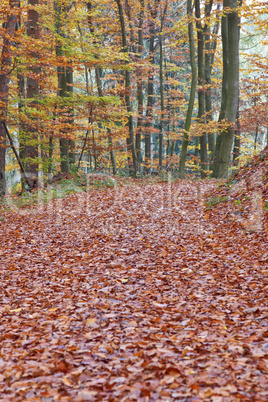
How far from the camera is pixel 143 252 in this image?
274 inches

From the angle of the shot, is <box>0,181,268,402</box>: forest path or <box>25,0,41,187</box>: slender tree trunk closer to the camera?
<box>0,181,268,402</box>: forest path

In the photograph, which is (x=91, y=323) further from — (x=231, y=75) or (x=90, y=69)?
(x=90, y=69)

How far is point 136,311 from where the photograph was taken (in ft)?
14.9

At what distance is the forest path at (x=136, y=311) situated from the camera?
3.00 m

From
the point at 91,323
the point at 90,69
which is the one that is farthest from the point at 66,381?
the point at 90,69

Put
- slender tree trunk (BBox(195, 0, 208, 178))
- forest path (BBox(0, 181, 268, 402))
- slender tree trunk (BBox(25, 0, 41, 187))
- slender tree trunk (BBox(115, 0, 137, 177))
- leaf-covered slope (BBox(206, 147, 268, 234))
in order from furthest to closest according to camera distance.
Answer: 1. slender tree trunk (BBox(195, 0, 208, 178))
2. slender tree trunk (BBox(115, 0, 137, 177))
3. slender tree trunk (BBox(25, 0, 41, 187))
4. leaf-covered slope (BBox(206, 147, 268, 234))
5. forest path (BBox(0, 181, 268, 402))

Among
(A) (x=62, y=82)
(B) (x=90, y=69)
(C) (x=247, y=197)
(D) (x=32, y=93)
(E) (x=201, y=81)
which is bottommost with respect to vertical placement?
(C) (x=247, y=197)

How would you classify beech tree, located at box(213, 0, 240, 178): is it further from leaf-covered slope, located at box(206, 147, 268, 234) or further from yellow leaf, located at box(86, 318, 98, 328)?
yellow leaf, located at box(86, 318, 98, 328)

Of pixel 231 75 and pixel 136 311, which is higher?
pixel 231 75

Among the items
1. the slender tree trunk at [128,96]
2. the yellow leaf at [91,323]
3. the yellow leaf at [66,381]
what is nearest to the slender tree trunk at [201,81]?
the slender tree trunk at [128,96]

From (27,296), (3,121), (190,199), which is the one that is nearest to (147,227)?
(190,199)

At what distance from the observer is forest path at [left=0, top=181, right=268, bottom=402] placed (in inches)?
118

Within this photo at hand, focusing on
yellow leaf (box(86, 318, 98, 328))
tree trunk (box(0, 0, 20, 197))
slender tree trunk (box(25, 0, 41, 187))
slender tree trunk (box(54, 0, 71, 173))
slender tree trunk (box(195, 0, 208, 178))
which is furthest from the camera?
slender tree trunk (box(195, 0, 208, 178))

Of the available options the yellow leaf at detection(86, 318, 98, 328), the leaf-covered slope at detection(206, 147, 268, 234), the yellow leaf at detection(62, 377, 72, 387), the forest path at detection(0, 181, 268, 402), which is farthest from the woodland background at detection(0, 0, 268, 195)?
the yellow leaf at detection(62, 377, 72, 387)
